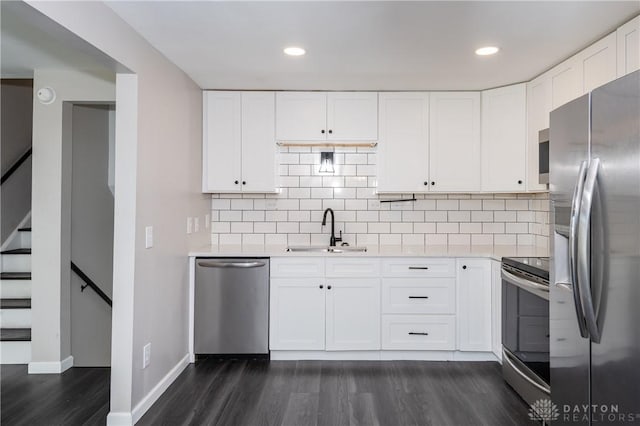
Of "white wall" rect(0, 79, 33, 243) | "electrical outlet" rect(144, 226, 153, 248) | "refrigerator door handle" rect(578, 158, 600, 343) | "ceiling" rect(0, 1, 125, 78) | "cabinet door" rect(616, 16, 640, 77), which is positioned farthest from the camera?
"white wall" rect(0, 79, 33, 243)

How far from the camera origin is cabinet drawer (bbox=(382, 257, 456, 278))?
3.30m

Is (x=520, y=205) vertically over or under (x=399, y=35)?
under

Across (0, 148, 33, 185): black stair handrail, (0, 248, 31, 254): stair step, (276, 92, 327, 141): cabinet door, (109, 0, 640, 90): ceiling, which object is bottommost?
(0, 248, 31, 254): stair step

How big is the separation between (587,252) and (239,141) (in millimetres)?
2907

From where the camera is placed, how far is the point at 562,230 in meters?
1.68

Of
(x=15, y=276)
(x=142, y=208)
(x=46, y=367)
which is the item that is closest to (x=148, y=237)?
(x=142, y=208)

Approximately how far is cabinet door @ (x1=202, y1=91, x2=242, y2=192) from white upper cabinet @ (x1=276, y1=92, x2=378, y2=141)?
42cm

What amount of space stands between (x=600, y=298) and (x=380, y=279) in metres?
1.95

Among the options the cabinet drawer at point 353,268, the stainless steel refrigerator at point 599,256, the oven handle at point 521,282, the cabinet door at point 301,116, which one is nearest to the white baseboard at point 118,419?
the cabinet drawer at point 353,268

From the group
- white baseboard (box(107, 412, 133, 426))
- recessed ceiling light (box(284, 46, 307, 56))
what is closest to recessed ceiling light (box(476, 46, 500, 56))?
recessed ceiling light (box(284, 46, 307, 56))

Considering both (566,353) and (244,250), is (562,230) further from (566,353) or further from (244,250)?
(244,250)

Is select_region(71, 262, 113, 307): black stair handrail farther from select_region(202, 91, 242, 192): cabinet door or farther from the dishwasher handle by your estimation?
select_region(202, 91, 242, 192): cabinet door

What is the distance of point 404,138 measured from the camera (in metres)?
3.61

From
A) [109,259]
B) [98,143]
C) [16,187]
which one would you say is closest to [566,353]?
[109,259]
